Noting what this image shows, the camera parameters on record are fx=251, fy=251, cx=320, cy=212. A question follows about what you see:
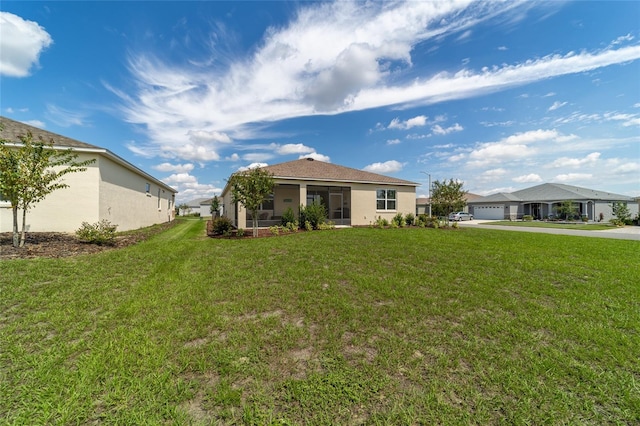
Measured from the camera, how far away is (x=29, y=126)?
11.3m

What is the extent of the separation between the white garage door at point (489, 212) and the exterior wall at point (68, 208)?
4752 centimetres

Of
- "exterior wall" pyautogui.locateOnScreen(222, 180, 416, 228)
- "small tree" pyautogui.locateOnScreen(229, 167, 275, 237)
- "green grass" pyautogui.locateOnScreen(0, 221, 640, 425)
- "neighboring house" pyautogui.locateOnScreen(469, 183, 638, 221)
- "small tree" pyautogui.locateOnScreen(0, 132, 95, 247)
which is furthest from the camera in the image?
"neighboring house" pyautogui.locateOnScreen(469, 183, 638, 221)

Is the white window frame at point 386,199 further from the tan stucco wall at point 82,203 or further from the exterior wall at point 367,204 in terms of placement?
the tan stucco wall at point 82,203

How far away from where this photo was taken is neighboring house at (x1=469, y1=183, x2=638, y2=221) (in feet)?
108

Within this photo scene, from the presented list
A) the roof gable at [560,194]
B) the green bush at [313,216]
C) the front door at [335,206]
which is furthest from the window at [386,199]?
the roof gable at [560,194]

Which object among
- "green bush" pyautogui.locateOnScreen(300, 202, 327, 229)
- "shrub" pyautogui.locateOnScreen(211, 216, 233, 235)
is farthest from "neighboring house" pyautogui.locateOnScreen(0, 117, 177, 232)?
"green bush" pyautogui.locateOnScreen(300, 202, 327, 229)

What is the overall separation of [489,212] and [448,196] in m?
29.9

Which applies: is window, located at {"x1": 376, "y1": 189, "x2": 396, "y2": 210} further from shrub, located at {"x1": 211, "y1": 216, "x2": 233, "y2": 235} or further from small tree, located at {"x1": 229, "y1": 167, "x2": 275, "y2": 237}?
shrub, located at {"x1": 211, "y1": 216, "x2": 233, "y2": 235}

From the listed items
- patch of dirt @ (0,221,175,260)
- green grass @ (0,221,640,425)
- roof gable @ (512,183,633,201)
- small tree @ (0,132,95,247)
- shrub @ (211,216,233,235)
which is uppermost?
roof gable @ (512,183,633,201)

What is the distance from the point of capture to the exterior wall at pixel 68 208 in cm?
974

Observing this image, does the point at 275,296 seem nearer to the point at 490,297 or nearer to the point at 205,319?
the point at 205,319

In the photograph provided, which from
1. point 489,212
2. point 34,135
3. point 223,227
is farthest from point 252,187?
point 489,212

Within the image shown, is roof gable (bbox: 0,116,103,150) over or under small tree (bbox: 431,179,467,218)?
over

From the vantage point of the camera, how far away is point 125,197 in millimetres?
13148
